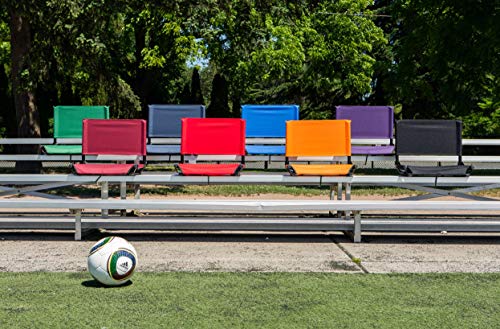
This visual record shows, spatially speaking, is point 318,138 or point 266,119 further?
point 266,119

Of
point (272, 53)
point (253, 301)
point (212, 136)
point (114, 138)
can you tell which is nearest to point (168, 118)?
point (114, 138)

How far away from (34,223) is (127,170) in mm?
1311

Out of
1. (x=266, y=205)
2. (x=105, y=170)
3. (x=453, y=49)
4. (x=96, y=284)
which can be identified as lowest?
(x=96, y=284)

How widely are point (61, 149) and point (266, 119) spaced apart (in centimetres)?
358

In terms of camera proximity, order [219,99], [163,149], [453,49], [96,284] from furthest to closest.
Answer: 1. [219,99]
2. [453,49]
3. [163,149]
4. [96,284]

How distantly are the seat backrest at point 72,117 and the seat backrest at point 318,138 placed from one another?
4.02 m

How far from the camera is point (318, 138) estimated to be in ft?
28.5

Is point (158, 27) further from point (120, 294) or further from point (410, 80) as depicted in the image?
point (120, 294)

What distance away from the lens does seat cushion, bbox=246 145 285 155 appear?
405 inches

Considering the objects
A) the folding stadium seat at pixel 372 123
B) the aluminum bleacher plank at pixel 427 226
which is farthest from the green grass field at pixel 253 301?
the folding stadium seat at pixel 372 123

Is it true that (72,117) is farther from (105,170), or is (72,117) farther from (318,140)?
(318,140)

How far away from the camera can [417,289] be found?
5.28 m

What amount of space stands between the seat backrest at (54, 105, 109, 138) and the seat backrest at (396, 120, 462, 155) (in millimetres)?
5347

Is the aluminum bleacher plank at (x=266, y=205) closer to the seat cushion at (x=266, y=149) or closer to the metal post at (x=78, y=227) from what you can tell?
the metal post at (x=78, y=227)
